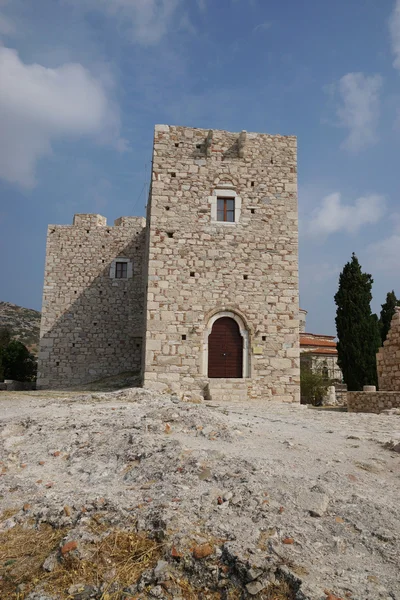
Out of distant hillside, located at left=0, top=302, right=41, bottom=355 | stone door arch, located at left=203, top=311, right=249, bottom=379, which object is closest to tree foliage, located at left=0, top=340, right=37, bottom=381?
distant hillside, located at left=0, top=302, right=41, bottom=355

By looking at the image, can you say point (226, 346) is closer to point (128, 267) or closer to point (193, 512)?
Result: point (128, 267)

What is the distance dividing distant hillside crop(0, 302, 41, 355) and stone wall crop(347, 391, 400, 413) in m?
29.8

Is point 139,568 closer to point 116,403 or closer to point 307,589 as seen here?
point 307,589

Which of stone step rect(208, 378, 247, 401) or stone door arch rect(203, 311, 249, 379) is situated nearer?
stone step rect(208, 378, 247, 401)

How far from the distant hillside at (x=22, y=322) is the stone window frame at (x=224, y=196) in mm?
28005

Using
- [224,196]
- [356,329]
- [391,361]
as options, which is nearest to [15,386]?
[224,196]

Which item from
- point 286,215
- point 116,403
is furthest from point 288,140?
point 116,403

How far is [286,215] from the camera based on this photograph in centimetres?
1366

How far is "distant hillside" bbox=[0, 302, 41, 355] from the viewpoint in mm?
38750

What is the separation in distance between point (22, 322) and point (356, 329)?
110ft

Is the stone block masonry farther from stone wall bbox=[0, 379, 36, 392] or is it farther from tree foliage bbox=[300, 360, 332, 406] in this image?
stone wall bbox=[0, 379, 36, 392]

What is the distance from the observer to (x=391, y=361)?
45.5 ft

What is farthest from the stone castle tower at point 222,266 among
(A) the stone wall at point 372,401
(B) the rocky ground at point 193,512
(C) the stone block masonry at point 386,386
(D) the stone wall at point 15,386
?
(D) the stone wall at point 15,386

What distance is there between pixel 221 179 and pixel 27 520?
37.4 ft
